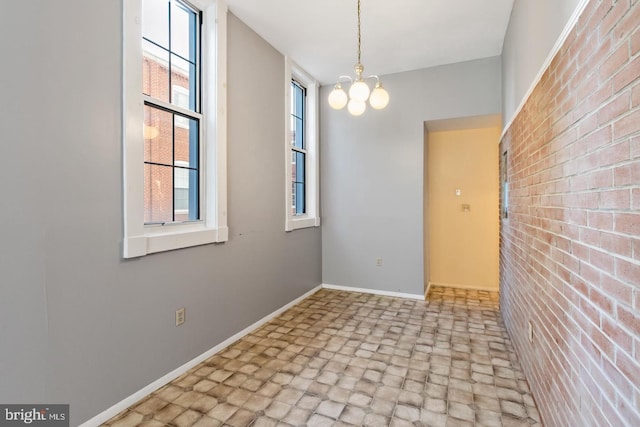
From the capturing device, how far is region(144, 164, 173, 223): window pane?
2211mm

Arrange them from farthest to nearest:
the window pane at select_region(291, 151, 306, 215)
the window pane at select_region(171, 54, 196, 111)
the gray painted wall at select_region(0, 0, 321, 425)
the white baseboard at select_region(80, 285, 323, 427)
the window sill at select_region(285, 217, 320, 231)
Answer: the window pane at select_region(291, 151, 306, 215)
the window sill at select_region(285, 217, 320, 231)
the window pane at select_region(171, 54, 196, 111)
the white baseboard at select_region(80, 285, 323, 427)
the gray painted wall at select_region(0, 0, 321, 425)

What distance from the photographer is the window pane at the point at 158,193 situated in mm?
2211

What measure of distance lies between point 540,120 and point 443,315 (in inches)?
95.4

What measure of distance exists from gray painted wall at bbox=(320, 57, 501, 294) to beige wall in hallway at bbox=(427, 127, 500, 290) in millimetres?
662

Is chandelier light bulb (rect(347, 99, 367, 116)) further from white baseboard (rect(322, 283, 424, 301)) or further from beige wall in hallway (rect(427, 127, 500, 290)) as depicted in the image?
white baseboard (rect(322, 283, 424, 301))

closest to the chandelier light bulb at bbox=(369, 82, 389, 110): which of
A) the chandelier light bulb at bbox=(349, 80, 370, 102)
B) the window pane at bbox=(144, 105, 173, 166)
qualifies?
the chandelier light bulb at bbox=(349, 80, 370, 102)

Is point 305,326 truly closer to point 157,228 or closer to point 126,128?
point 157,228

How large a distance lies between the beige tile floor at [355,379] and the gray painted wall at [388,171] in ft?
3.54

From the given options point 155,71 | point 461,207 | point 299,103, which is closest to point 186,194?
point 155,71

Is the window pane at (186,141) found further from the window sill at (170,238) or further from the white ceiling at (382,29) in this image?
the white ceiling at (382,29)

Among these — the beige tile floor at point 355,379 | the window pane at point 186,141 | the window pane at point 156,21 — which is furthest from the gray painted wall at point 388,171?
the window pane at point 156,21

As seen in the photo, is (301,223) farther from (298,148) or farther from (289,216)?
(298,148)

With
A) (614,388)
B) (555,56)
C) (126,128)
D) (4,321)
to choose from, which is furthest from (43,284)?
(555,56)

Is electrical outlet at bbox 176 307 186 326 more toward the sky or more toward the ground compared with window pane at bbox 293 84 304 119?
more toward the ground
